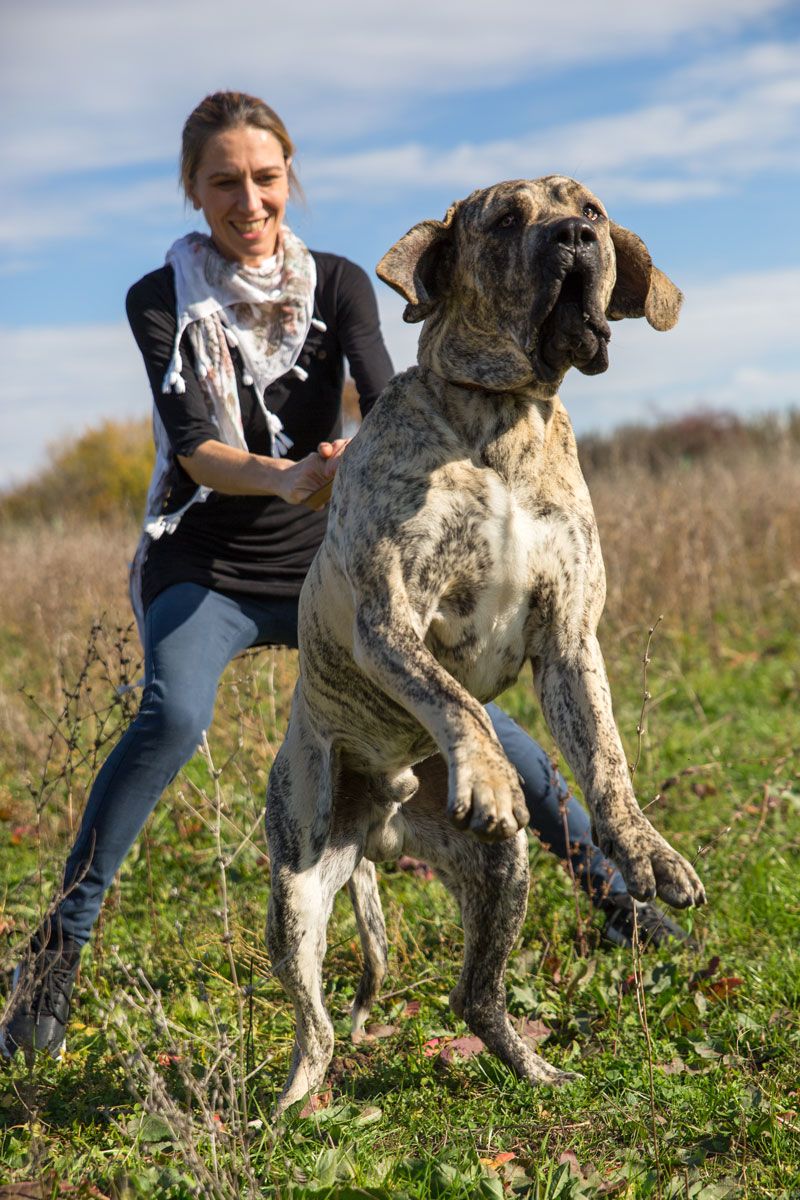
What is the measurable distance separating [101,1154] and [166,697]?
47.0 inches

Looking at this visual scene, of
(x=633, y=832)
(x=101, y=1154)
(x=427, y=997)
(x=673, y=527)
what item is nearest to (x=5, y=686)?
(x=673, y=527)

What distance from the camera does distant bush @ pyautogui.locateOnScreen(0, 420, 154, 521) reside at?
851 inches

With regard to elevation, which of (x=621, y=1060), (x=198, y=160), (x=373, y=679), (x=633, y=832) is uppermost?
(x=198, y=160)

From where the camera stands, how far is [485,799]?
7.57ft

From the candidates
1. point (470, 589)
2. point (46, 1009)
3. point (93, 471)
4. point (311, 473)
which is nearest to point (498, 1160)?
point (470, 589)

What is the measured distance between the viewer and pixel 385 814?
127 inches

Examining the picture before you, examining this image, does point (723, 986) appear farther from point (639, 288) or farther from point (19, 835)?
point (19, 835)

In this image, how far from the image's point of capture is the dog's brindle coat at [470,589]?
2.70 m

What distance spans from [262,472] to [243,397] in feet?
1.66

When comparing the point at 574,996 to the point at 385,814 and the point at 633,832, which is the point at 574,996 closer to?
the point at 385,814

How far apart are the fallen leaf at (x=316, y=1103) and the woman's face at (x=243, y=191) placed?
2532 mm

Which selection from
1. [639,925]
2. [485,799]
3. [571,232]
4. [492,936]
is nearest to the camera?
[485,799]

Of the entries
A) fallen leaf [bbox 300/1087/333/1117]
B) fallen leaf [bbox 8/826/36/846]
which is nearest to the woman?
fallen leaf [bbox 300/1087/333/1117]

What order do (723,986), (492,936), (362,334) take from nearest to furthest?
(492,936)
(723,986)
(362,334)
